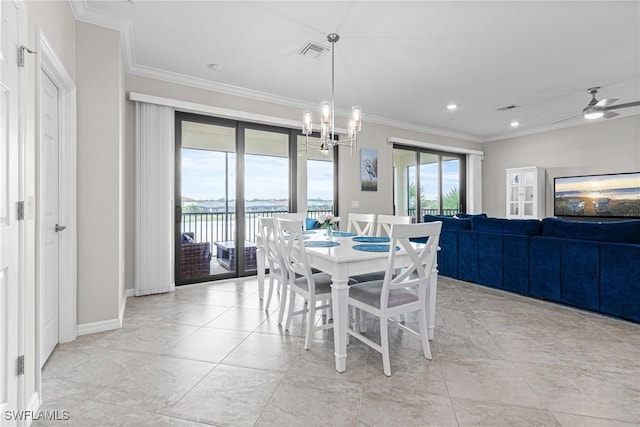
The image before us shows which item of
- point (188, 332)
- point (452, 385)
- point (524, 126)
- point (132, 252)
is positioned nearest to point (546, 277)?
point (452, 385)

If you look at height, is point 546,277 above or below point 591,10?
below

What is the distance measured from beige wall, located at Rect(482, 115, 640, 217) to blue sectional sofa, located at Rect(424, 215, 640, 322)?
132 inches

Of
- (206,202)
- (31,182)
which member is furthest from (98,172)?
(206,202)

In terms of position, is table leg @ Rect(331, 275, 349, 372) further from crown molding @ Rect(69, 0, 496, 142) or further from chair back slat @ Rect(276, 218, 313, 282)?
crown molding @ Rect(69, 0, 496, 142)

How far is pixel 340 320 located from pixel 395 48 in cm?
265

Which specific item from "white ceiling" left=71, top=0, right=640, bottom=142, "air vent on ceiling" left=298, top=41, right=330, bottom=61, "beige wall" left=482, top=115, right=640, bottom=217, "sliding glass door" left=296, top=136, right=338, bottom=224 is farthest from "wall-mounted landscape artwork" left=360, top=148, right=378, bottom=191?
"beige wall" left=482, top=115, right=640, bottom=217

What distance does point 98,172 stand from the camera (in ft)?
8.39

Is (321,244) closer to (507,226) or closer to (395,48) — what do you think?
(395,48)

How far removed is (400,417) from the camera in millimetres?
1560

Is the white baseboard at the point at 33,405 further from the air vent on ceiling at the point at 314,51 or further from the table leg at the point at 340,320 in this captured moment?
the air vent on ceiling at the point at 314,51

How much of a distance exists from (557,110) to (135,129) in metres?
6.30

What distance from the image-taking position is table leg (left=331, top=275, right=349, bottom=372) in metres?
1.98

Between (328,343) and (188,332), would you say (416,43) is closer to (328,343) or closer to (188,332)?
(328,343)

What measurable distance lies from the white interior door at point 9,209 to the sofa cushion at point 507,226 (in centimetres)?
430
